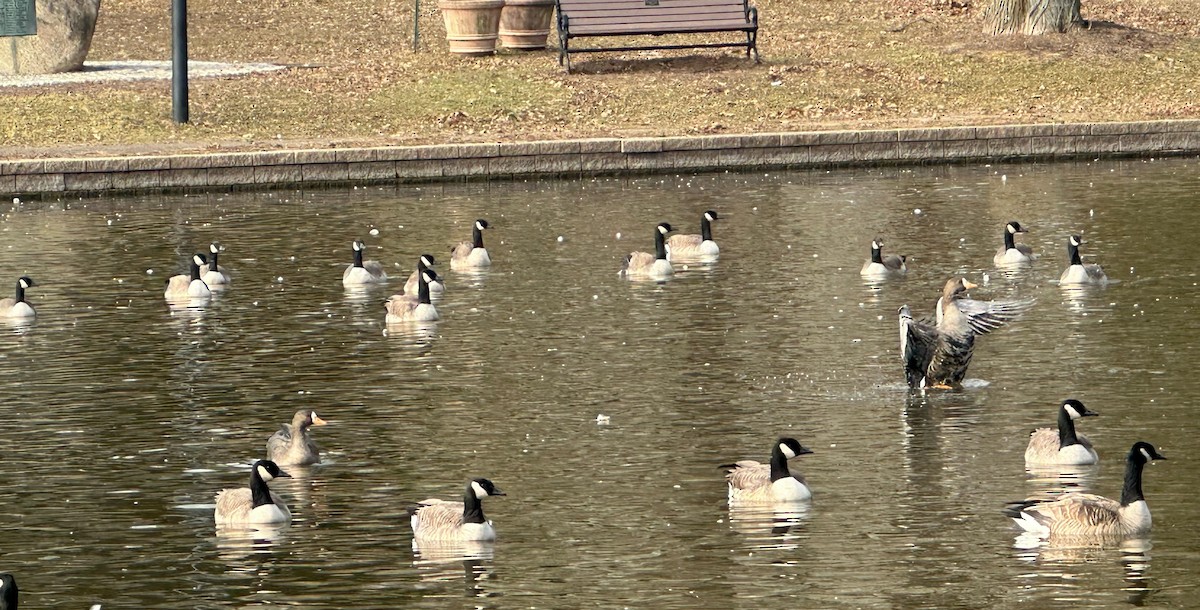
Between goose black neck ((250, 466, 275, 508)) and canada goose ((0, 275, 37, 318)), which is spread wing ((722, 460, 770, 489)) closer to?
goose black neck ((250, 466, 275, 508))

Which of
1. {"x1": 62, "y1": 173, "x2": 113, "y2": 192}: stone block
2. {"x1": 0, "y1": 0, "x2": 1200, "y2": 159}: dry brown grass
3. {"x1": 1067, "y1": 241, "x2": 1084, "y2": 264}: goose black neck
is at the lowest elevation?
{"x1": 62, "y1": 173, "x2": 113, "y2": 192}: stone block

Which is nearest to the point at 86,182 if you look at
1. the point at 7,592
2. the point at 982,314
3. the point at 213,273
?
the point at 213,273

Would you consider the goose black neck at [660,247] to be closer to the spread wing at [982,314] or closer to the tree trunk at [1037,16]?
the spread wing at [982,314]

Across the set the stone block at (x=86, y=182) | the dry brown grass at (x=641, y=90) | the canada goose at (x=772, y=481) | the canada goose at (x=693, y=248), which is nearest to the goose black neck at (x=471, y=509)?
the canada goose at (x=772, y=481)

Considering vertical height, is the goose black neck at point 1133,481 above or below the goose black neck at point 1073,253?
below

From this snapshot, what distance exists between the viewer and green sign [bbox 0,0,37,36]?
3406 cm

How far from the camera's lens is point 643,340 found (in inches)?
706

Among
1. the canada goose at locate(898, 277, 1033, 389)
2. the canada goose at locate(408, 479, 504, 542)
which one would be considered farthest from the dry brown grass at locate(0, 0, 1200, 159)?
the canada goose at locate(408, 479, 504, 542)

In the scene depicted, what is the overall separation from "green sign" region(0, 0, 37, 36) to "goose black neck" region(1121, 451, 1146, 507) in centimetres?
2643

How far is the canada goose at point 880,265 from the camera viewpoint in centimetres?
2059

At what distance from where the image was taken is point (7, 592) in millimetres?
9812

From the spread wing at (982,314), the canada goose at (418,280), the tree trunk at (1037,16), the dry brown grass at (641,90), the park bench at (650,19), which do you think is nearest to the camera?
the spread wing at (982,314)

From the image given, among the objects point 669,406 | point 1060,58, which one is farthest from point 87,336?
point 1060,58

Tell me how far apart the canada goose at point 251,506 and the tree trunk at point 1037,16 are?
2642cm
